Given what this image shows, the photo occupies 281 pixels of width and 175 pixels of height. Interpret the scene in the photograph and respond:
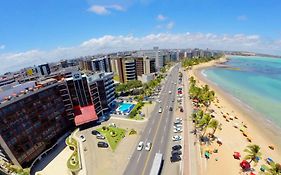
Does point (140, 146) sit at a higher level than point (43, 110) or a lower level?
lower

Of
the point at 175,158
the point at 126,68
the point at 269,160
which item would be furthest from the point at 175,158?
the point at 126,68

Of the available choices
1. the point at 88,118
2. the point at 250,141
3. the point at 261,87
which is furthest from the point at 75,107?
the point at 261,87

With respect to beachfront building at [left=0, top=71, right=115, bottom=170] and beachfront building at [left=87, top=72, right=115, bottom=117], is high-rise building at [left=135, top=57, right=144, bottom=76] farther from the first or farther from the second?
beachfront building at [left=0, top=71, right=115, bottom=170]

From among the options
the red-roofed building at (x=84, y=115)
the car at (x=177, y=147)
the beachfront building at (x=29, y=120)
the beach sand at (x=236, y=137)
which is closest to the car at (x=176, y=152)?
the car at (x=177, y=147)

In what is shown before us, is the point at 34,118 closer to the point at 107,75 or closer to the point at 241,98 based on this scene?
the point at 107,75

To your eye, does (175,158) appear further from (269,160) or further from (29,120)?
(29,120)

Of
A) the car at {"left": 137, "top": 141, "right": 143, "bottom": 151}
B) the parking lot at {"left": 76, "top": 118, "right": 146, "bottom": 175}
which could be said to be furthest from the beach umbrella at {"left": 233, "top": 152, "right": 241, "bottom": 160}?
the parking lot at {"left": 76, "top": 118, "right": 146, "bottom": 175}

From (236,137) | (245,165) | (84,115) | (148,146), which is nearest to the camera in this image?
(245,165)
